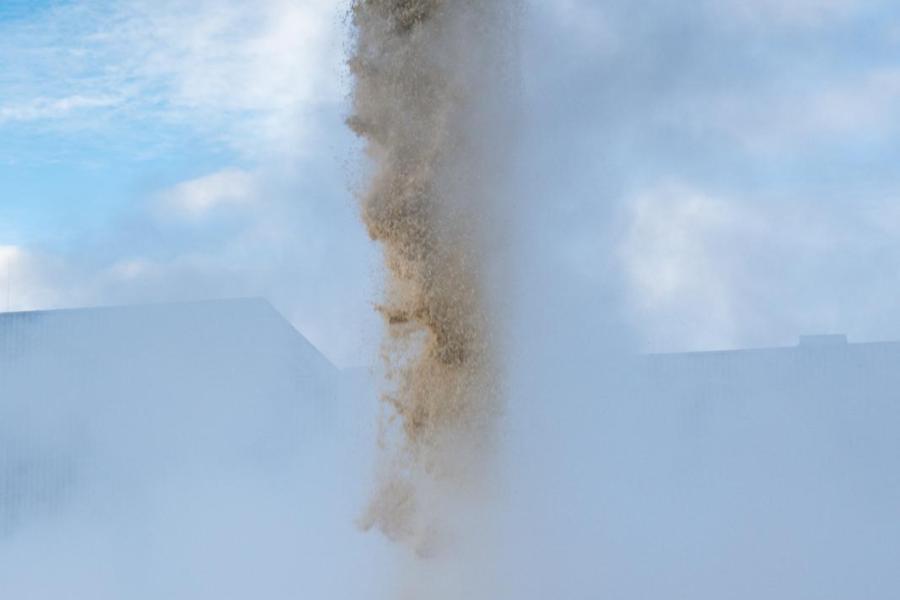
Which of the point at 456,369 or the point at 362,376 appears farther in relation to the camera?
the point at 362,376

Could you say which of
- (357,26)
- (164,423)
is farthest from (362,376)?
(357,26)

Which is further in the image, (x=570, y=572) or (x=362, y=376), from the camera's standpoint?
(x=362, y=376)

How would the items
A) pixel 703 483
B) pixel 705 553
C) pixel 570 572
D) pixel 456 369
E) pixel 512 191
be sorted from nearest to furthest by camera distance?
pixel 456 369
pixel 512 191
pixel 570 572
pixel 705 553
pixel 703 483

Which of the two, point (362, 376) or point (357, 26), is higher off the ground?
point (362, 376)

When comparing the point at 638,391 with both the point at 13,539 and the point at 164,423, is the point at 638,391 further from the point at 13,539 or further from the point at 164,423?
the point at 13,539

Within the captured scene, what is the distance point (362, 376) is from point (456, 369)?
22.4 ft

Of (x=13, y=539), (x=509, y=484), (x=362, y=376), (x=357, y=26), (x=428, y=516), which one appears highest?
(x=362, y=376)

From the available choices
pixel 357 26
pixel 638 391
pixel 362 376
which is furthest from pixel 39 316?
pixel 357 26

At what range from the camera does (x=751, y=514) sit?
51.4ft

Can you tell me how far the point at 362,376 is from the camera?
1652cm

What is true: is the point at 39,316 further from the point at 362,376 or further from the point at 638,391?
the point at 638,391

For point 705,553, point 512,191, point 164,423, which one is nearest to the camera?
point 512,191

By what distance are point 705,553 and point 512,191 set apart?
6583 mm

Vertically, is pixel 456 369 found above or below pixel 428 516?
above
